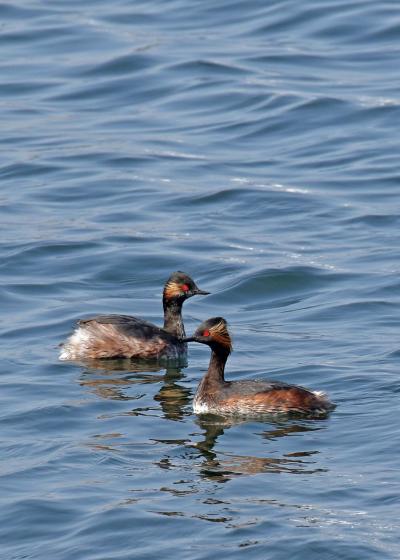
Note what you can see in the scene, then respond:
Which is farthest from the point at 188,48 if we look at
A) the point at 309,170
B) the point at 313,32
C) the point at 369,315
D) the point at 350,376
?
the point at 350,376

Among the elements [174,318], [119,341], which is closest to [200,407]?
[119,341]

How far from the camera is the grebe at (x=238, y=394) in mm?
13180

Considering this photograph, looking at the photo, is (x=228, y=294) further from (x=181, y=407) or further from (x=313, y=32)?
(x=313, y=32)

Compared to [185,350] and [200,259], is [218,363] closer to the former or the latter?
[185,350]

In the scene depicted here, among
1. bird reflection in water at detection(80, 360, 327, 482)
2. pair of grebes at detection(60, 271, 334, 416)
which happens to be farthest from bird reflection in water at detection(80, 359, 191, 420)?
pair of grebes at detection(60, 271, 334, 416)

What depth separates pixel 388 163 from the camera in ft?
76.2

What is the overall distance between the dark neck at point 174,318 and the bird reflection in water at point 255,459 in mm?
2905

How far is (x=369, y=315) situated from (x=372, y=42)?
43.1 ft

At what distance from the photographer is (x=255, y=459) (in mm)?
12062

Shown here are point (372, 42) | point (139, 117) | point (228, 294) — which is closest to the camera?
point (228, 294)

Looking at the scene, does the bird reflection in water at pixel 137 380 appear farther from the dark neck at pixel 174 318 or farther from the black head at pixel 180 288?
the black head at pixel 180 288

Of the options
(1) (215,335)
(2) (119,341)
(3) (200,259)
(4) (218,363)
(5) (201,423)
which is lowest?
(3) (200,259)

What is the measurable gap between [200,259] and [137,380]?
4558mm

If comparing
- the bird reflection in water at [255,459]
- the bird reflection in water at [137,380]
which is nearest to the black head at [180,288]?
the bird reflection in water at [137,380]
